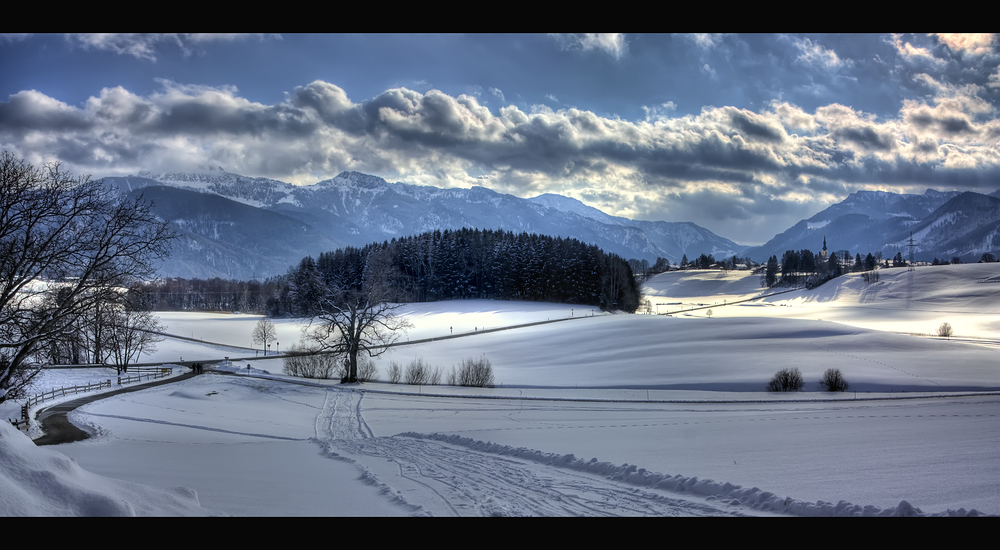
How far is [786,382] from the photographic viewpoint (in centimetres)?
3478

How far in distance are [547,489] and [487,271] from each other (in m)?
104

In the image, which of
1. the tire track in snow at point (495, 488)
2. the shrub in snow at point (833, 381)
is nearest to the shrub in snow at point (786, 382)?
the shrub in snow at point (833, 381)

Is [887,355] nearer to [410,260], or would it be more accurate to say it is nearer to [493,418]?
[493,418]

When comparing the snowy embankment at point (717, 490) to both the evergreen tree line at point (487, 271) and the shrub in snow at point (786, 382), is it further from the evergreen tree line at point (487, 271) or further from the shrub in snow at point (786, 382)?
the evergreen tree line at point (487, 271)

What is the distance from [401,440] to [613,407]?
1438cm

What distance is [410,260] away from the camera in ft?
397

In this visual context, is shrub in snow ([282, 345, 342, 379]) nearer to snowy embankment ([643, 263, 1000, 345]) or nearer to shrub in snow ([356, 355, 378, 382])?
shrub in snow ([356, 355, 378, 382])

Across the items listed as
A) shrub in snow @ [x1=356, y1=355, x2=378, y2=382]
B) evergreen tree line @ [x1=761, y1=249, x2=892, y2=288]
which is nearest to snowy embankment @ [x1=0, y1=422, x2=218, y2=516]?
shrub in snow @ [x1=356, y1=355, x2=378, y2=382]

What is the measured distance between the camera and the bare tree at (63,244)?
884 cm

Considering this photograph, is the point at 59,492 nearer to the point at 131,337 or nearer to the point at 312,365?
the point at 312,365

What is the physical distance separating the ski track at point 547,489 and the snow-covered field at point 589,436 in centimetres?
7

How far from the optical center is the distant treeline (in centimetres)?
10500
